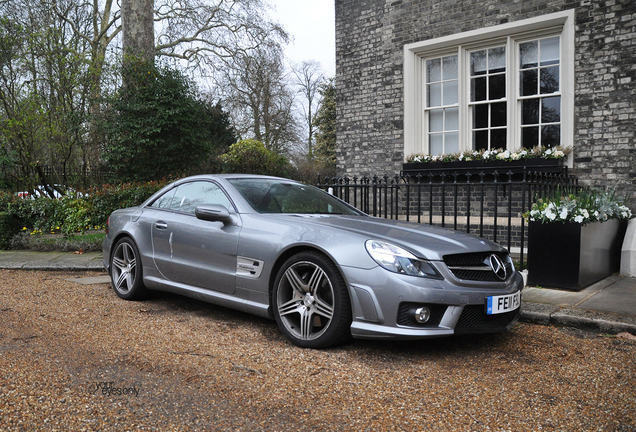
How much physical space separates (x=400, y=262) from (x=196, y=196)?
2472 mm

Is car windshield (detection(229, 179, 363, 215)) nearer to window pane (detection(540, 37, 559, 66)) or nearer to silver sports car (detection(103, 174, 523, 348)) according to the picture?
silver sports car (detection(103, 174, 523, 348))

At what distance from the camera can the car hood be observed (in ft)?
12.2

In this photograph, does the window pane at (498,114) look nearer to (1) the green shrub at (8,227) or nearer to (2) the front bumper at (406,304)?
(2) the front bumper at (406,304)

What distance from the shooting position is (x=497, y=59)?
31.0ft

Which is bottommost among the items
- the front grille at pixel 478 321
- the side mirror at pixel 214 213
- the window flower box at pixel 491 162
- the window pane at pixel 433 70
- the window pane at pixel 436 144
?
the front grille at pixel 478 321

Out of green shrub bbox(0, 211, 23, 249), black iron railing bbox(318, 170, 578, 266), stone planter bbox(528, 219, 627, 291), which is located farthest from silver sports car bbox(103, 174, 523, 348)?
green shrub bbox(0, 211, 23, 249)

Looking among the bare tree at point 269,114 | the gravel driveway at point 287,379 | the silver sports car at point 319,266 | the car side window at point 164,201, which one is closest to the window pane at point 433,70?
the silver sports car at point 319,266

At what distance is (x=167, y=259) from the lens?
16.6ft

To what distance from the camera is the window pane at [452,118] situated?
9.95 metres

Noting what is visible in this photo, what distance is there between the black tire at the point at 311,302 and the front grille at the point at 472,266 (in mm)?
797

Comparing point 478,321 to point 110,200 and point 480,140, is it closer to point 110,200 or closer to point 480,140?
point 480,140

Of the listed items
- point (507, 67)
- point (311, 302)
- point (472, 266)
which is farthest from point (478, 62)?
point (311, 302)

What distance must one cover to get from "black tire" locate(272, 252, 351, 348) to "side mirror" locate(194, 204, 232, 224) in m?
0.82

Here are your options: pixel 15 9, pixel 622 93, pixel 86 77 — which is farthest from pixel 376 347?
pixel 15 9
